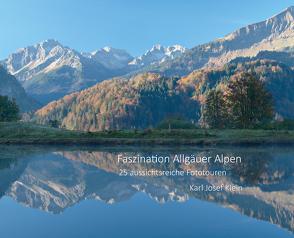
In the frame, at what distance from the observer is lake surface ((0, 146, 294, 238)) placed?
647 inches

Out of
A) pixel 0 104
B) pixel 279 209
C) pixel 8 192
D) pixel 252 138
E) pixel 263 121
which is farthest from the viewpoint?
pixel 0 104

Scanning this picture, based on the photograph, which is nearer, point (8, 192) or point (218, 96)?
point (8, 192)

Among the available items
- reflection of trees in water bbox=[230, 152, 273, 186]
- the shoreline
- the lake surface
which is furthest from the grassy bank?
the lake surface

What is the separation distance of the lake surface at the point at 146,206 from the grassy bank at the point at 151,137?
3714 centimetres

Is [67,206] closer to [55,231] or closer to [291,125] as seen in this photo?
[55,231]

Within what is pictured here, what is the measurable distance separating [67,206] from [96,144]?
55683 mm

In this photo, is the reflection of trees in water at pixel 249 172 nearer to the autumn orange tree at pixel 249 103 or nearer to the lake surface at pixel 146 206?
the lake surface at pixel 146 206

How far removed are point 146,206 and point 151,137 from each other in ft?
191

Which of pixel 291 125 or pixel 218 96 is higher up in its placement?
pixel 218 96

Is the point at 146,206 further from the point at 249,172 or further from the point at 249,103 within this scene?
the point at 249,103

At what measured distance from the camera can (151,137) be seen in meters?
79.3

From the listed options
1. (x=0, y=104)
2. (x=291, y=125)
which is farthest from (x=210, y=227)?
(x=0, y=104)

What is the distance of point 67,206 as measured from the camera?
21.8 metres

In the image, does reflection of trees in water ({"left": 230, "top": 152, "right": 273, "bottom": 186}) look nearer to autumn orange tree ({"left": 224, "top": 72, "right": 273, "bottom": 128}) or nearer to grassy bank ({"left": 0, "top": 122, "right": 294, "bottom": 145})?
grassy bank ({"left": 0, "top": 122, "right": 294, "bottom": 145})
